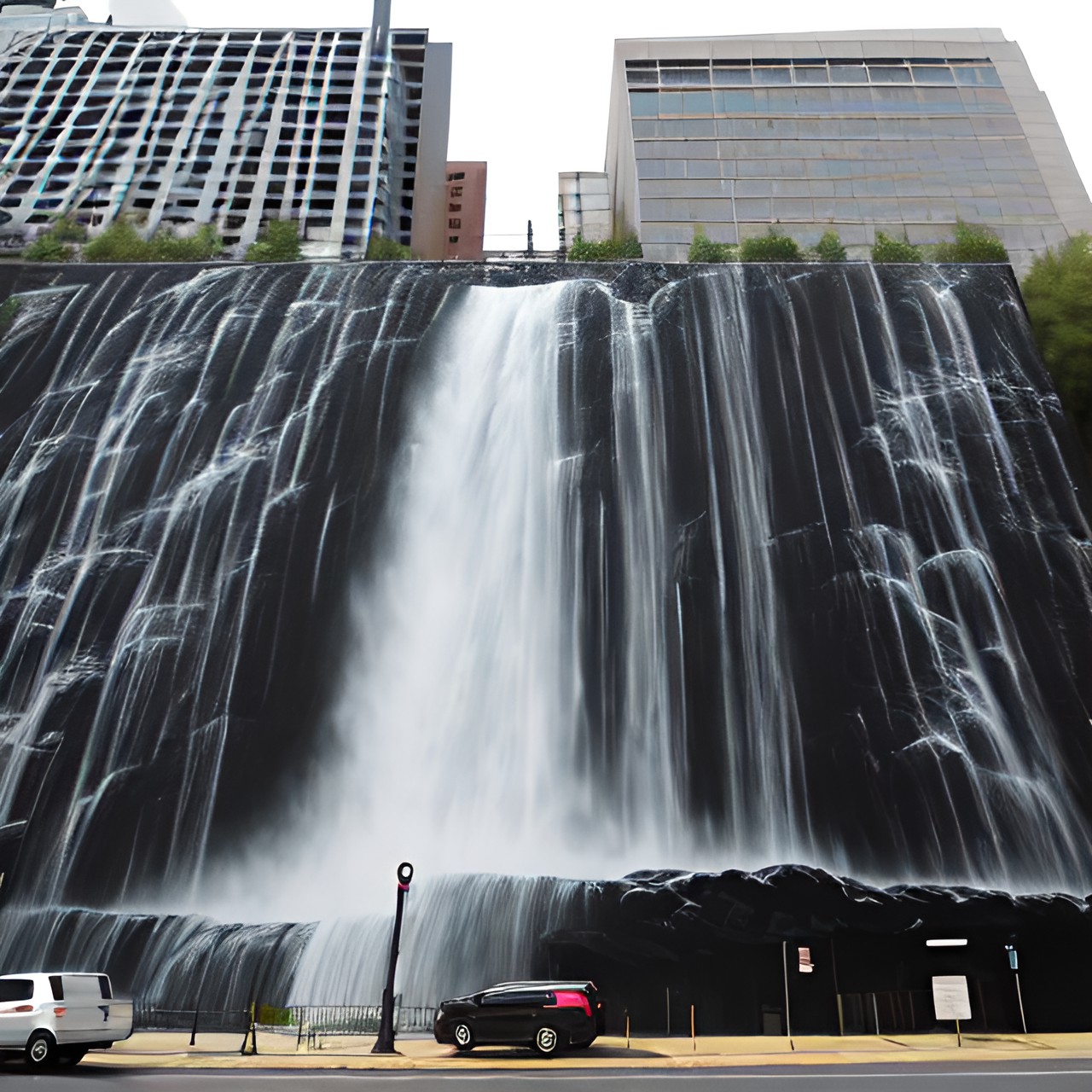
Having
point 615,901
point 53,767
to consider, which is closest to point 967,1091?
point 615,901

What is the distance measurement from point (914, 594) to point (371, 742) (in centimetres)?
1271

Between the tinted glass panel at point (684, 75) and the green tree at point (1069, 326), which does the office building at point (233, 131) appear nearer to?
the tinted glass panel at point (684, 75)

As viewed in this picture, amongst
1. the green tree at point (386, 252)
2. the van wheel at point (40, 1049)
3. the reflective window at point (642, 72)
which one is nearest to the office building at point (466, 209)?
the reflective window at point (642, 72)

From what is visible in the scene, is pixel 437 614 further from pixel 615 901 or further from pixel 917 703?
pixel 917 703

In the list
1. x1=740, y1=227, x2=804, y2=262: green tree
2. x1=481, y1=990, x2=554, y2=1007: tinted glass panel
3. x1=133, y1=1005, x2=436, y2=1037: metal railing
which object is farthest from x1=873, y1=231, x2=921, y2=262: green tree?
x1=481, y1=990, x2=554, y2=1007: tinted glass panel

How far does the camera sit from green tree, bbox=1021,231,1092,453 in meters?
27.8

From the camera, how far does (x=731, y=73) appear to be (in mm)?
45312

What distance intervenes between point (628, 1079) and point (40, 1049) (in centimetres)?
657

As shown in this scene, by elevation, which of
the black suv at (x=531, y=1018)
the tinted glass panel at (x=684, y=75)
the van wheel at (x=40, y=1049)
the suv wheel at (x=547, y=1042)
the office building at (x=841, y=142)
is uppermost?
the tinted glass panel at (x=684, y=75)

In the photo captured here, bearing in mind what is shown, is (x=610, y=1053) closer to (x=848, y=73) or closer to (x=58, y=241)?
(x=58, y=241)

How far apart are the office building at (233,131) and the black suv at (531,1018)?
3837cm

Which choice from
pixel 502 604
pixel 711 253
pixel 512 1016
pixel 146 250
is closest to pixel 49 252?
pixel 146 250

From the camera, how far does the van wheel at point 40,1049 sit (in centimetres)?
1085

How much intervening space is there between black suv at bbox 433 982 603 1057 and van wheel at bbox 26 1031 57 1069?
5207mm
